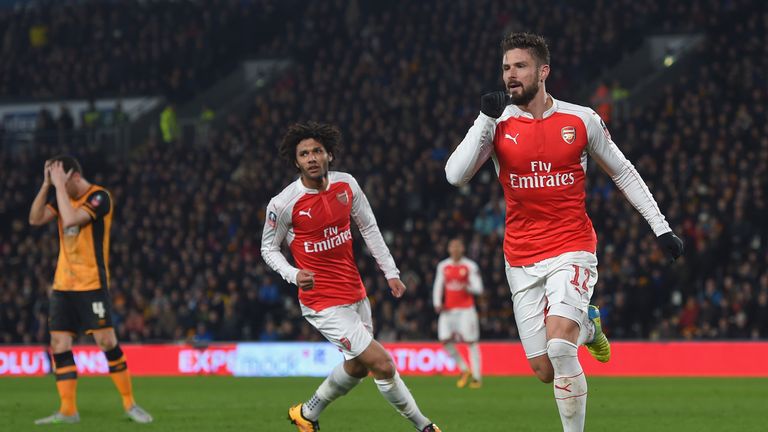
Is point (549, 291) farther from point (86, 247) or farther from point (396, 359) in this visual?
point (396, 359)

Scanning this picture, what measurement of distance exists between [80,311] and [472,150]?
5.67m

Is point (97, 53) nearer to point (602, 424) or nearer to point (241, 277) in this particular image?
point (241, 277)

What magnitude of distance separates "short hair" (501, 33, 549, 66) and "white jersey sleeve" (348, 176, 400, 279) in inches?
96.5

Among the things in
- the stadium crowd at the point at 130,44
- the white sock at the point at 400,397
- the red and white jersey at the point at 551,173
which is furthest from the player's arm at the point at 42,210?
the stadium crowd at the point at 130,44

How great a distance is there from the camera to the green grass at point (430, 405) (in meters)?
11.7

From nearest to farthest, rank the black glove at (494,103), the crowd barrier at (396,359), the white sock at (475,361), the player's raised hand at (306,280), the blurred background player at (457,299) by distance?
the black glove at (494,103), the player's raised hand at (306,280), the white sock at (475,361), the blurred background player at (457,299), the crowd barrier at (396,359)

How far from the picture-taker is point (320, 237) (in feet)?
31.7

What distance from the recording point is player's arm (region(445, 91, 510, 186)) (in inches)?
293

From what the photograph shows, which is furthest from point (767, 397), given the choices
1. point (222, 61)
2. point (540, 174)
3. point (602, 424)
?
point (222, 61)

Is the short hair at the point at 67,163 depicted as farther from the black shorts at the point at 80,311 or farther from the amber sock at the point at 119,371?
the amber sock at the point at 119,371

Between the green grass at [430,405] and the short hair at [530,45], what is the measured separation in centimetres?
444

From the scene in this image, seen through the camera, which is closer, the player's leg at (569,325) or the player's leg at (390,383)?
the player's leg at (569,325)

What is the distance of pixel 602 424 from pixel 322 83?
21.4m

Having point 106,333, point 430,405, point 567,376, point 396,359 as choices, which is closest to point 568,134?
point 567,376
